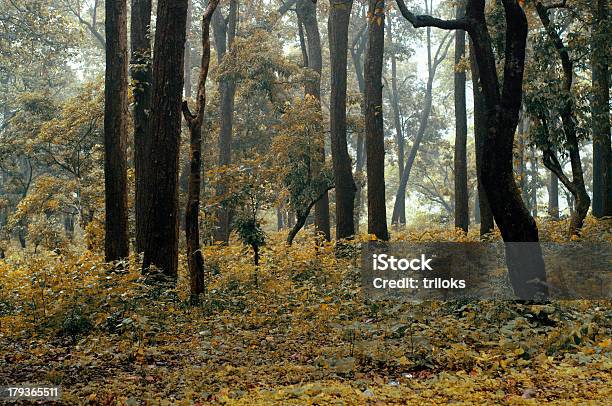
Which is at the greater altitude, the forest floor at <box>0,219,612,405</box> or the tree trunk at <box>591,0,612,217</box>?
the tree trunk at <box>591,0,612,217</box>

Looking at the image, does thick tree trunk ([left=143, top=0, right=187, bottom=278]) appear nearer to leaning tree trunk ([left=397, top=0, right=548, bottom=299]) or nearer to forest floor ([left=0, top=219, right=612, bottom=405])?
forest floor ([left=0, top=219, right=612, bottom=405])

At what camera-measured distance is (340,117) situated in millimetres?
17328

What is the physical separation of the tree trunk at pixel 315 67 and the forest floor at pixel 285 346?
8264 millimetres

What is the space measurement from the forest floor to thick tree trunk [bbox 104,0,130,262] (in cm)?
186

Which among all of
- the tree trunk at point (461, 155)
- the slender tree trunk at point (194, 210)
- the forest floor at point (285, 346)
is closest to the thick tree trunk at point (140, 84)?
the slender tree trunk at point (194, 210)

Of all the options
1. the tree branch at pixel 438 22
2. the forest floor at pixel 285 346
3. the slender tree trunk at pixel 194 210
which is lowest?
the forest floor at pixel 285 346

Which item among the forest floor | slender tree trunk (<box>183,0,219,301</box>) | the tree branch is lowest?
the forest floor

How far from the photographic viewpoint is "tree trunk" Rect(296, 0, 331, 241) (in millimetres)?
19297

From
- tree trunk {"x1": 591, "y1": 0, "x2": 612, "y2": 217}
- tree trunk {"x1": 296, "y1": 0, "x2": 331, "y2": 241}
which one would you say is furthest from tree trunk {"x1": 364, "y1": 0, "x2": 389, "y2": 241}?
tree trunk {"x1": 591, "y1": 0, "x2": 612, "y2": 217}

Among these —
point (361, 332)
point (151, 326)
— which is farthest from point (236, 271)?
point (361, 332)

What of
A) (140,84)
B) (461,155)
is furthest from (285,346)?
(461,155)

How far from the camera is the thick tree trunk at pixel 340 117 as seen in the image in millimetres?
16562

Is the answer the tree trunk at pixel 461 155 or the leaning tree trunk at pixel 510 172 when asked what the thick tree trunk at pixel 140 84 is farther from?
the tree trunk at pixel 461 155

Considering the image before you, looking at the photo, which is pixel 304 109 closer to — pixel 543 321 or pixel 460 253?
pixel 460 253
